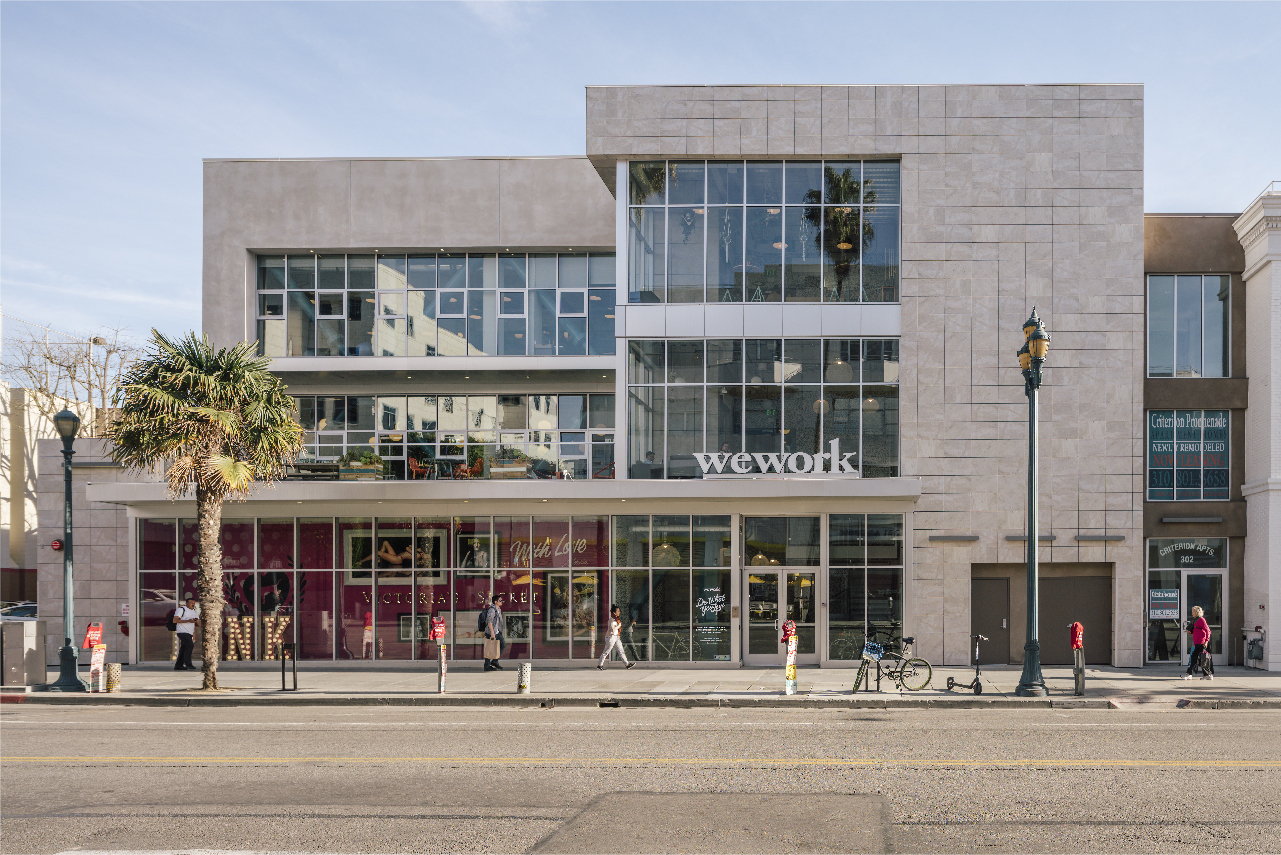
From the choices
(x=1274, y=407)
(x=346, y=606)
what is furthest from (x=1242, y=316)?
(x=346, y=606)

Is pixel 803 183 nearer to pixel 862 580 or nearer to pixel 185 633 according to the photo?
pixel 862 580

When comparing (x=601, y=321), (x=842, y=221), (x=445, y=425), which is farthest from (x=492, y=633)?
(x=842, y=221)

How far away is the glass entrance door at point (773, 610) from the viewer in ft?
80.0

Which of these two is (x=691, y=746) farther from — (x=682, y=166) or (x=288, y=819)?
(x=682, y=166)

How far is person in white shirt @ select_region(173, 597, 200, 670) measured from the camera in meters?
24.6

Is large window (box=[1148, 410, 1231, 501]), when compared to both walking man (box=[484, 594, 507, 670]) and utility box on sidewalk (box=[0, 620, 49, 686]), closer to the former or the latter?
walking man (box=[484, 594, 507, 670])

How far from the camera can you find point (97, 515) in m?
26.4

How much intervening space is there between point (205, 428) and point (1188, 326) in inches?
907

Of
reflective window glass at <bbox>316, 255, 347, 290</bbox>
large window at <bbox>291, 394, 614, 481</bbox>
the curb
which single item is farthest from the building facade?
the curb

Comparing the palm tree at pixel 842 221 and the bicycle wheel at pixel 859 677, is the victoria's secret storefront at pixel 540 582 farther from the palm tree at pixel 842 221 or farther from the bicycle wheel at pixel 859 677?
the palm tree at pixel 842 221

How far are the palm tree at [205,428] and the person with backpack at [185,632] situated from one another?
4.55 meters

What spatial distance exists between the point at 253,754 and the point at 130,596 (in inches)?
588

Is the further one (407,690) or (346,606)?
(346,606)

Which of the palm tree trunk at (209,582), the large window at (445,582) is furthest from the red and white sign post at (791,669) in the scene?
the palm tree trunk at (209,582)
